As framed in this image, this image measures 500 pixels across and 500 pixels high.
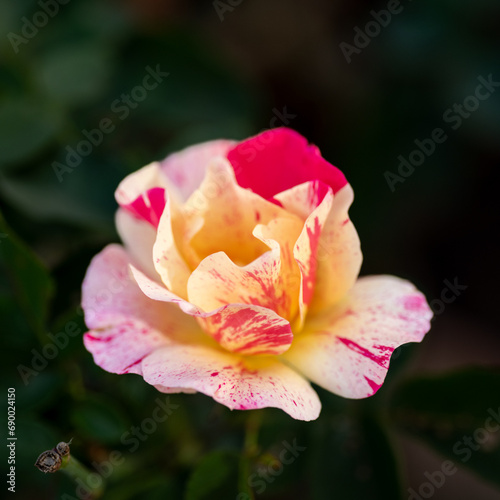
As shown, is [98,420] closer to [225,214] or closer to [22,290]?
[22,290]

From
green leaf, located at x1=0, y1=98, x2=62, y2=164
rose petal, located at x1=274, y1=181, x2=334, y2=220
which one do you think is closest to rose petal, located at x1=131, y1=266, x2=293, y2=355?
rose petal, located at x1=274, y1=181, x2=334, y2=220

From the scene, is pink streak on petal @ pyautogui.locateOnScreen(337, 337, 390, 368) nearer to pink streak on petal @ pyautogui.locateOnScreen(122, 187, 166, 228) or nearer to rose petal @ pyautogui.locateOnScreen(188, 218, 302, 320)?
rose petal @ pyautogui.locateOnScreen(188, 218, 302, 320)

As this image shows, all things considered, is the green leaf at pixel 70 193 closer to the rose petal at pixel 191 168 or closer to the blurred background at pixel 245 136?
the blurred background at pixel 245 136

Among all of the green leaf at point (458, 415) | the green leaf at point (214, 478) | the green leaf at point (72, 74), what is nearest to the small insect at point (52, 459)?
the green leaf at point (214, 478)

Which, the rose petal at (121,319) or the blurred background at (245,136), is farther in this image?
the blurred background at (245,136)

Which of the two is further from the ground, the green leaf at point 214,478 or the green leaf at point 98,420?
the green leaf at point 214,478

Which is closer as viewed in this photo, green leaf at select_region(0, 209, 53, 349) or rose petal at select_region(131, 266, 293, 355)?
rose petal at select_region(131, 266, 293, 355)

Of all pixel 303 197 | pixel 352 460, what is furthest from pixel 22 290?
pixel 352 460

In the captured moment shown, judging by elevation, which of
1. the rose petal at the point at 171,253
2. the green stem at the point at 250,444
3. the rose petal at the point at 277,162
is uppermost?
the rose petal at the point at 277,162
